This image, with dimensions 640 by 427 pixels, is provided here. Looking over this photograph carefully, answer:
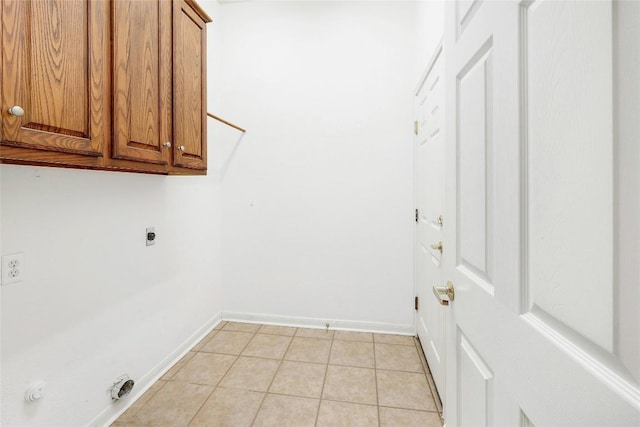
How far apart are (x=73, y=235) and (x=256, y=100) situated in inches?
72.9

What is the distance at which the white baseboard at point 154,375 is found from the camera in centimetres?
157

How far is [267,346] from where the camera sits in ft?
7.74

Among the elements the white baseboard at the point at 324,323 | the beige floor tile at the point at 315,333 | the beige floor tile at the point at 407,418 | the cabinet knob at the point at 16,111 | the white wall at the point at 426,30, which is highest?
the white wall at the point at 426,30

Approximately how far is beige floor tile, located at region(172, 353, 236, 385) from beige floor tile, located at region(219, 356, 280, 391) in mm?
59

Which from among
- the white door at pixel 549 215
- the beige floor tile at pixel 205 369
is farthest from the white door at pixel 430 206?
the beige floor tile at pixel 205 369

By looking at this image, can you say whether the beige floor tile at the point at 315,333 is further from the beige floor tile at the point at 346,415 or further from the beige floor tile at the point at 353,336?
the beige floor tile at the point at 346,415

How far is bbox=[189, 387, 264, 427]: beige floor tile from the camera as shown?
159 cm

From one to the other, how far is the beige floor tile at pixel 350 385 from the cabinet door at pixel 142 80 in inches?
65.4

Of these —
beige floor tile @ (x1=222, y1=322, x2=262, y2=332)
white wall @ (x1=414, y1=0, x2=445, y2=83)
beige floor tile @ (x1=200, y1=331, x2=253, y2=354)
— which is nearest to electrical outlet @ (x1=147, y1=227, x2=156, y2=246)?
beige floor tile @ (x1=200, y1=331, x2=253, y2=354)

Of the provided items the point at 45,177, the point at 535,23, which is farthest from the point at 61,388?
the point at 535,23

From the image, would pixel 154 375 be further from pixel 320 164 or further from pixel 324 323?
pixel 320 164

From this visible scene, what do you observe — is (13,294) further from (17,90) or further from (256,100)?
(256,100)

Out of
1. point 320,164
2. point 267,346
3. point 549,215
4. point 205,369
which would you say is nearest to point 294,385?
point 267,346

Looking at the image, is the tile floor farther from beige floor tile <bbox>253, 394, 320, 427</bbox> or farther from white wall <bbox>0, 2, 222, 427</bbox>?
white wall <bbox>0, 2, 222, 427</bbox>
